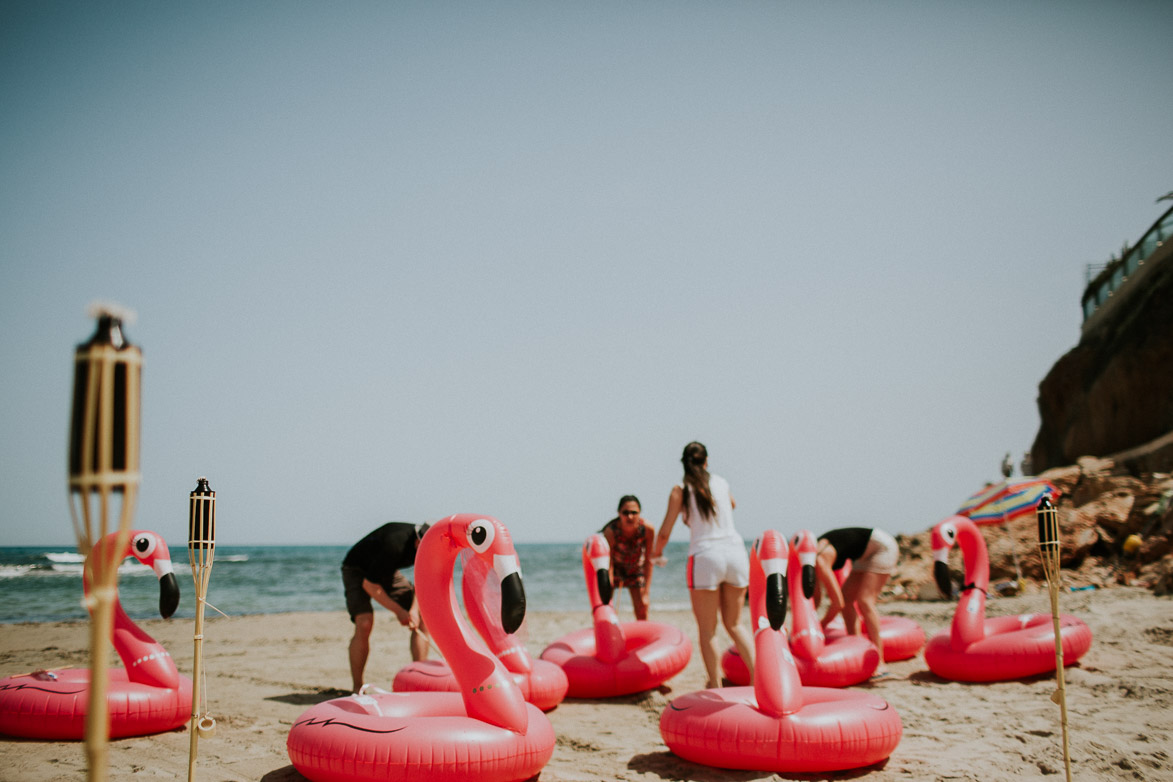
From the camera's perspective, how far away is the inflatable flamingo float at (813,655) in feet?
20.9

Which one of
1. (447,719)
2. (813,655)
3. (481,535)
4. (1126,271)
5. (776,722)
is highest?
(1126,271)

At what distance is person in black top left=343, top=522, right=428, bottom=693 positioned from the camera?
635cm

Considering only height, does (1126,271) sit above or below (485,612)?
above

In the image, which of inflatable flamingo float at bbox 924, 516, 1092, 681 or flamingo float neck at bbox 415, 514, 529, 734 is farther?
inflatable flamingo float at bbox 924, 516, 1092, 681

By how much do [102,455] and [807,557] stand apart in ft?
15.8

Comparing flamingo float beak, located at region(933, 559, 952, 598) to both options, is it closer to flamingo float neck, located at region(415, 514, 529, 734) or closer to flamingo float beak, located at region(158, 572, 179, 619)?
flamingo float neck, located at region(415, 514, 529, 734)

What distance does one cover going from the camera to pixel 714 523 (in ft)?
19.2

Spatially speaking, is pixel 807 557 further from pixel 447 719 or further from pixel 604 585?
pixel 447 719

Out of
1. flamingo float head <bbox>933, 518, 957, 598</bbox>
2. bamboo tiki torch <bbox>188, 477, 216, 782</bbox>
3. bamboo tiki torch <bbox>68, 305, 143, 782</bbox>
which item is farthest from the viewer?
flamingo float head <bbox>933, 518, 957, 598</bbox>

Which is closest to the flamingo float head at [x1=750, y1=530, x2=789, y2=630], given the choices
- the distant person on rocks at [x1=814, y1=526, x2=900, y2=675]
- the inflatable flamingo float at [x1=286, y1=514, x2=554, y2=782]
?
the inflatable flamingo float at [x1=286, y1=514, x2=554, y2=782]

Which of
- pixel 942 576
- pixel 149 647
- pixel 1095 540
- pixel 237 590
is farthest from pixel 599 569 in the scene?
pixel 237 590

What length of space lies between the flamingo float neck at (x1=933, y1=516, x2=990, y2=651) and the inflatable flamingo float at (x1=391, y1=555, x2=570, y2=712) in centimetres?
350

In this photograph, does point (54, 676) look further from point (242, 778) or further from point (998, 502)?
point (998, 502)

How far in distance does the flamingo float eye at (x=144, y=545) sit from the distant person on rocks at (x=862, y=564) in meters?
5.46
